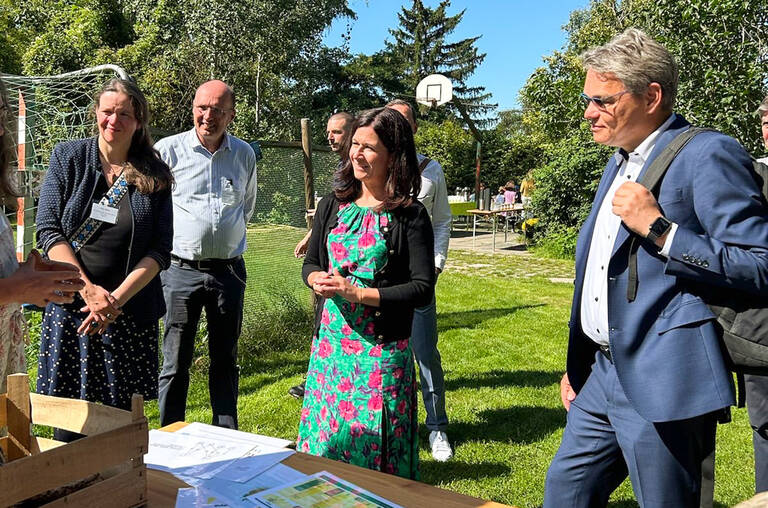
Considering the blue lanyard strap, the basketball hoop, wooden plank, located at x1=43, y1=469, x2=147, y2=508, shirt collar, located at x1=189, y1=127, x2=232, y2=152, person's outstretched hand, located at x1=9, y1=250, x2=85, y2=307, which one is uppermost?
the basketball hoop

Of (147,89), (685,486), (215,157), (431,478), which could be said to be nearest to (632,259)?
(685,486)

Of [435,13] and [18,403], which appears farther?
[435,13]

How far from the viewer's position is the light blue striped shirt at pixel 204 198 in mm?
3549

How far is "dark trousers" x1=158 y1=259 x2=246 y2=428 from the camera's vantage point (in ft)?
11.5

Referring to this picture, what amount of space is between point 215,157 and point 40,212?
1107 mm

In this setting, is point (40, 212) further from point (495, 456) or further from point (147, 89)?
point (147, 89)

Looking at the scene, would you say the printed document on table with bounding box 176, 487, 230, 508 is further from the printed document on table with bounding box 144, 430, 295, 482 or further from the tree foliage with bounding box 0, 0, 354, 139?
the tree foliage with bounding box 0, 0, 354, 139

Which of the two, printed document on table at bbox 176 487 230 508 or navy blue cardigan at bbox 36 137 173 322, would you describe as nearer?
printed document on table at bbox 176 487 230 508

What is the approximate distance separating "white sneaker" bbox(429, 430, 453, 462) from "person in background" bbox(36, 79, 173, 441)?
1742 mm

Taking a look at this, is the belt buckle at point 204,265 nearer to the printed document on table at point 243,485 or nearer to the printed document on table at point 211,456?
the printed document on table at point 211,456

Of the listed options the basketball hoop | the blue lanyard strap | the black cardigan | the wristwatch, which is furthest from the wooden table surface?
the basketball hoop

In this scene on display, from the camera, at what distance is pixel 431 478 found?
3.58 m

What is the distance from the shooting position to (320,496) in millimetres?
1610

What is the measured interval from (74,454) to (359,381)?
1164 millimetres
